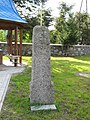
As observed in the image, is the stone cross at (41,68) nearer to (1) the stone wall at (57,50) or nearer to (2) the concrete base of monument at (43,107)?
(2) the concrete base of monument at (43,107)

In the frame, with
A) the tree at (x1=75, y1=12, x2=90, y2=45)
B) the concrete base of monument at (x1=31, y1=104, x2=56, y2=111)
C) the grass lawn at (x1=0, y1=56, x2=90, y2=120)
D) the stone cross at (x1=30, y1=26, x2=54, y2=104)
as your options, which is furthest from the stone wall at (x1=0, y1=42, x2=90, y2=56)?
the concrete base of monument at (x1=31, y1=104, x2=56, y2=111)

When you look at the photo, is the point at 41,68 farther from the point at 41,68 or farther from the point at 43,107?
the point at 43,107

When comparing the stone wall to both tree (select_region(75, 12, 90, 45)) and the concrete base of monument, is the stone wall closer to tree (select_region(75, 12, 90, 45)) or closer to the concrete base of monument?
tree (select_region(75, 12, 90, 45))

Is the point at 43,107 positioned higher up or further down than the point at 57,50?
further down

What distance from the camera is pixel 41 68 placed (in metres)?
5.25

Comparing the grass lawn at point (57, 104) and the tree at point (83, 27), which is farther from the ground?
the tree at point (83, 27)

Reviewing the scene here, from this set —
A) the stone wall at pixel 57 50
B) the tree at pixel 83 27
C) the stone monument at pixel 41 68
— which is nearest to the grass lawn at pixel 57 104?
the stone monument at pixel 41 68

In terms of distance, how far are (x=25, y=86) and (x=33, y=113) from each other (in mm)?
2606

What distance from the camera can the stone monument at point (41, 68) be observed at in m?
5.23

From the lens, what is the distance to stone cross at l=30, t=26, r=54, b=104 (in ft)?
17.1

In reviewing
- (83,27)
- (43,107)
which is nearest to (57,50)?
(83,27)

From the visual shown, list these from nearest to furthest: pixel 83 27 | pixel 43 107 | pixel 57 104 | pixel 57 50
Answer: pixel 43 107, pixel 57 104, pixel 57 50, pixel 83 27

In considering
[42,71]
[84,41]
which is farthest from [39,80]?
[84,41]

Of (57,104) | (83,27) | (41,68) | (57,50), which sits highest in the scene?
(83,27)
